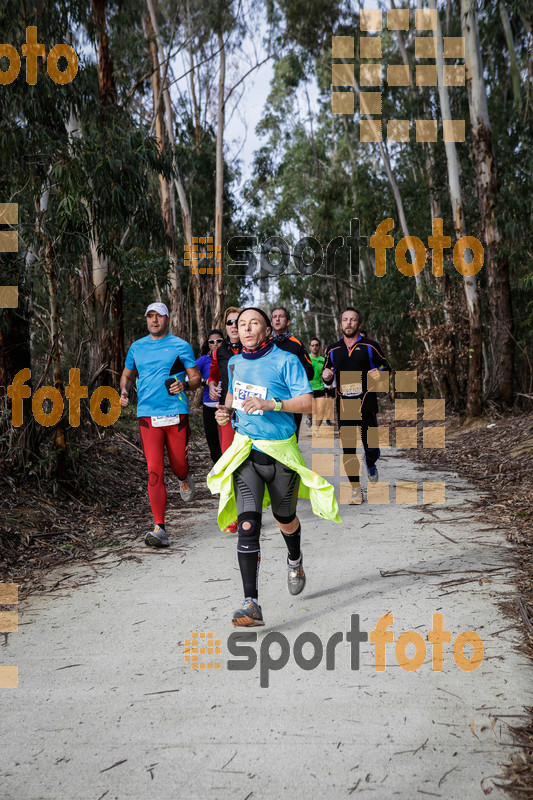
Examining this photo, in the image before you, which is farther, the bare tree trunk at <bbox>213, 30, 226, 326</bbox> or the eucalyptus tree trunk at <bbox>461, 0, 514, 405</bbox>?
the bare tree trunk at <bbox>213, 30, 226, 326</bbox>

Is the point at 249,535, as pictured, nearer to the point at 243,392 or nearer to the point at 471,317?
the point at 243,392

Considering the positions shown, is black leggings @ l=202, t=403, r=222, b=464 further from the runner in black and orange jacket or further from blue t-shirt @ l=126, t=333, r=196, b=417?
the runner in black and orange jacket

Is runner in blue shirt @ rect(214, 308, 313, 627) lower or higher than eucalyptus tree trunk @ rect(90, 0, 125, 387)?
lower

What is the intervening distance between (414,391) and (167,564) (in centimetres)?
1841

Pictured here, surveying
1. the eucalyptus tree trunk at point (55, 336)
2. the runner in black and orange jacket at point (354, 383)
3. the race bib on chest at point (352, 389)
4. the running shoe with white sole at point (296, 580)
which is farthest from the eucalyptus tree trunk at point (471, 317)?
the running shoe with white sole at point (296, 580)

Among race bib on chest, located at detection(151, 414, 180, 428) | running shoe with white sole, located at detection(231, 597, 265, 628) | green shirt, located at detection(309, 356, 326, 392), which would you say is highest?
green shirt, located at detection(309, 356, 326, 392)

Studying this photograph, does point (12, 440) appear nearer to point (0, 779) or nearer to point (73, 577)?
point (73, 577)

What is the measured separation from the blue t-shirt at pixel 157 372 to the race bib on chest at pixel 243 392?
1.89 metres

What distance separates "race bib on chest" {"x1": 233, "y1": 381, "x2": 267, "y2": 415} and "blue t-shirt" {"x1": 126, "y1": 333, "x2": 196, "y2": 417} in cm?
189
